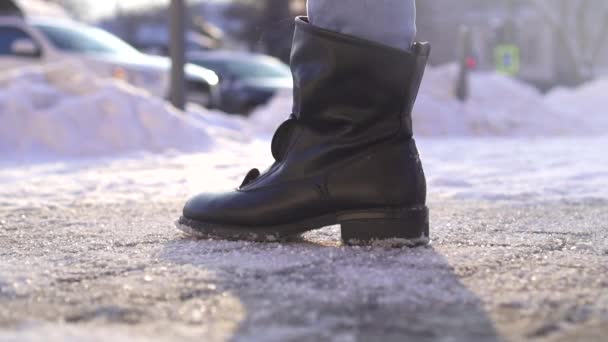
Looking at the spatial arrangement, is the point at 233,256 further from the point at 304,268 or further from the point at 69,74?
the point at 69,74

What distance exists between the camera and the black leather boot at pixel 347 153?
1.77m

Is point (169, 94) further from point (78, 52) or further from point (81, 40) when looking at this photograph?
point (81, 40)

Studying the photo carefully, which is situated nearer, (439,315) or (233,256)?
(439,315)

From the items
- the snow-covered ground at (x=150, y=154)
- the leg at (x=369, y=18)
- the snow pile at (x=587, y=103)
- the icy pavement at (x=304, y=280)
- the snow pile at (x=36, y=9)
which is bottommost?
the snow pile at (x=587, y=103)

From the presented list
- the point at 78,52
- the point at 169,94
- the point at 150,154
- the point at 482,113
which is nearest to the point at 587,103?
the point at 482,113

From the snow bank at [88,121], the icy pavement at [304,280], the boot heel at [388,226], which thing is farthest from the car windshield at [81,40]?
the boot heel at [388,226]

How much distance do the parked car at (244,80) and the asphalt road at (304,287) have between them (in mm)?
7721

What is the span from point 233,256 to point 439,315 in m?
0.56

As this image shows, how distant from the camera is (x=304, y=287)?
53.6 inches

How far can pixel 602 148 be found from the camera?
567cm

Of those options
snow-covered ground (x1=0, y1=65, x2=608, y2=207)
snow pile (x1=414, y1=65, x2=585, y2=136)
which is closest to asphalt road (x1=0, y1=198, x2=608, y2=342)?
snow-covered ground (x1=0, y1=65, x2=608, y2=207)

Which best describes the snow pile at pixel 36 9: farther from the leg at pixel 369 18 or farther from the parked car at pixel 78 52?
the leg at pixel 369 18

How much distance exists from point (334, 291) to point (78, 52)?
6.95 m

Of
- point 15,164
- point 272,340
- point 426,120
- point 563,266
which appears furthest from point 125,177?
point 426,120
